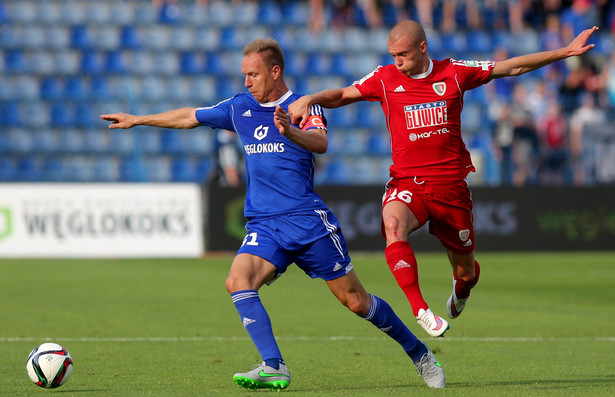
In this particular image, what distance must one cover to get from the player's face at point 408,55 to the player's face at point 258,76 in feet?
3.39

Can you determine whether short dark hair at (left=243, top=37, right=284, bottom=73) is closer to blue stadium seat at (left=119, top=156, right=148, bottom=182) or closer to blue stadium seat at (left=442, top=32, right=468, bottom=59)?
blue stadium seat at (left=119, top=156, right=148, bottom=182)

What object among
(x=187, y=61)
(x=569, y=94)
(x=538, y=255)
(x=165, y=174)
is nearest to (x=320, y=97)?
(x=538, y=255)

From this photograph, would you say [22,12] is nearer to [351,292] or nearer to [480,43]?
[480,43]

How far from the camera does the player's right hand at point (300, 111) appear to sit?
19.6ft

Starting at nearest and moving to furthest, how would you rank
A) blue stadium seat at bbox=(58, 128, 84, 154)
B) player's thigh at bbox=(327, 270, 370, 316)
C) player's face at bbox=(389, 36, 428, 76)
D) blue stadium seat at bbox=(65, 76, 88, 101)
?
1. player's thigh at bbox=(327, 270, 370, 316)
2. player's face at bbox=(389, 36, 428, 76)
3. blue stadium seat at bbox=(58, 128, 84, 154)
4. blue stadium seat at bbox=(65, 76, 88, 101)

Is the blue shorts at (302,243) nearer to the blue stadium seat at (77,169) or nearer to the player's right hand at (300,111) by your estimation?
the player's right hand at (300,111)

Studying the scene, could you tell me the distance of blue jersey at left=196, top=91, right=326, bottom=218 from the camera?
6137 mm

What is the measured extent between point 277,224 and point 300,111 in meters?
0.69

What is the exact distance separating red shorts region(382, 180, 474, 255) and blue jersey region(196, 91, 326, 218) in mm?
1109

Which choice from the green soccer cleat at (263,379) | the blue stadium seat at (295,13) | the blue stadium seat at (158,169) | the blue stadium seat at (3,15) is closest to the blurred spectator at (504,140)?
the blue stadium seat at (295,13)

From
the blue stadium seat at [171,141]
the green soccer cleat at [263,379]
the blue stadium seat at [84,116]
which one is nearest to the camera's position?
the green soccer cleat at [263,379]

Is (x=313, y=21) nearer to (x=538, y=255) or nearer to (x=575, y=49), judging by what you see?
(x=538, y=255)

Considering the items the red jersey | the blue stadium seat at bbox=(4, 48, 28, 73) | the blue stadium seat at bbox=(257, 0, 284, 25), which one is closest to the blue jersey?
the red jersey

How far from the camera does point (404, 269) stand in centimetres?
655
